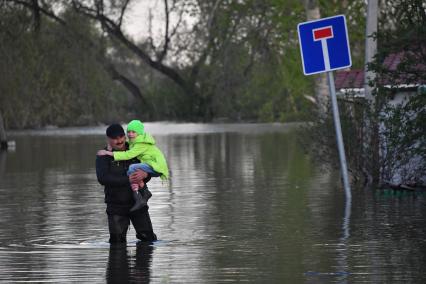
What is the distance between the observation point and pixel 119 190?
45.5 feet

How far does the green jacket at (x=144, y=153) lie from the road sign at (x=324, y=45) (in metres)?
5.99

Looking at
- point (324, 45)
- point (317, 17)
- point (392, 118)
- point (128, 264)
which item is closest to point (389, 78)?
point (392, 118)

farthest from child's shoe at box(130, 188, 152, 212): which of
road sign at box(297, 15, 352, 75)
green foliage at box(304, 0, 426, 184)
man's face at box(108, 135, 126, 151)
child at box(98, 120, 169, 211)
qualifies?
road sign at box(297, 15, 352, 75)

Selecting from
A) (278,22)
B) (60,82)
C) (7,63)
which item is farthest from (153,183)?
(60,82)

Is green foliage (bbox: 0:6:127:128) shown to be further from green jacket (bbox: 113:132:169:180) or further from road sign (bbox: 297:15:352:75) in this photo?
green jacket (bbox: 113:132:169:180)

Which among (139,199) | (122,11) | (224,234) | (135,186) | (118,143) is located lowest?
(224,234)

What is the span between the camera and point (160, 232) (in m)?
15.8

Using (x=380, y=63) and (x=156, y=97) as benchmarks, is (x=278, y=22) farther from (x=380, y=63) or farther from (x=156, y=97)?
(x=156, y=97)

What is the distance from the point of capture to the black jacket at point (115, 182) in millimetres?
13680

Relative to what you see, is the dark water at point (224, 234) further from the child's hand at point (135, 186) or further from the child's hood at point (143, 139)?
the child's hood at point (143, 139)

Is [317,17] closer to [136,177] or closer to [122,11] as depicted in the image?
[136,177]

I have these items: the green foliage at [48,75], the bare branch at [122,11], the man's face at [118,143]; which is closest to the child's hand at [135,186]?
the man's face at [118,143]

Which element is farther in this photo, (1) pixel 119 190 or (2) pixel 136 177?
(1) pixel 119 190

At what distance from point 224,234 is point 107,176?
222cm
